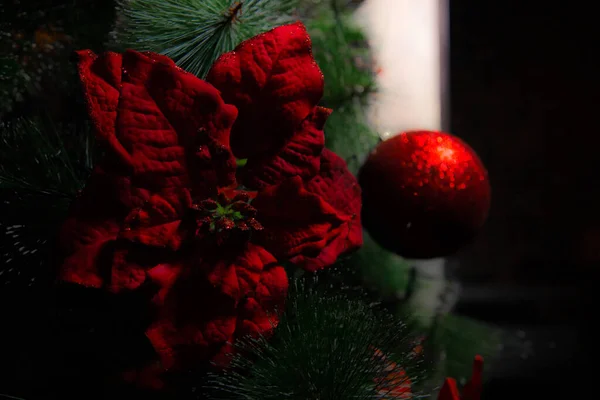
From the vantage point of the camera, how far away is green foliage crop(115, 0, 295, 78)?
10.3 inches

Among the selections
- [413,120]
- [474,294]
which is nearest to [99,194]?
[413,120]

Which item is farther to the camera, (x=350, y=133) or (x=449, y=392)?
(x=350, y=133)

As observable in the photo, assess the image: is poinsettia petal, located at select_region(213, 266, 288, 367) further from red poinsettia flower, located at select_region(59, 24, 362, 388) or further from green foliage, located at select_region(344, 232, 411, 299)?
green foliage, located at select_region(344, 232, 411, 299)

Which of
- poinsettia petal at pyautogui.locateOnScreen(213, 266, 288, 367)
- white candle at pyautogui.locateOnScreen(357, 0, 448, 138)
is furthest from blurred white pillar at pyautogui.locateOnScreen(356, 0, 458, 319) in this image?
poinsettia petal at pyautogui.locateOnScreen(213, 266, 288, 367)

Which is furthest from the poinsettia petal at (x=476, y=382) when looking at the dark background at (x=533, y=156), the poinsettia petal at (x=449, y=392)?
the dark background at (x=533, y=156)

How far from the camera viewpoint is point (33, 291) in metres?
0.25

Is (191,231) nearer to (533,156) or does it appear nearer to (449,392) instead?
(449,392)

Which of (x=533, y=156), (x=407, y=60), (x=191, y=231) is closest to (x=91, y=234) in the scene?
(x=191, y=231)

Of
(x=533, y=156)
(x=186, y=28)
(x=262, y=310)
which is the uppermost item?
(x=186, y=28)

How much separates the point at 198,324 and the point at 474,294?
1.79 ft

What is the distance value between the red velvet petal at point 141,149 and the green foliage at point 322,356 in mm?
66

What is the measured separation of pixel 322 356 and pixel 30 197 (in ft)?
0.49

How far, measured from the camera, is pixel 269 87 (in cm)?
22

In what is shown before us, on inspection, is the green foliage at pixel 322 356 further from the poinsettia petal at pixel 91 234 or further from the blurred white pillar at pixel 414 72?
the blurred white pillar at pixel 414 72
